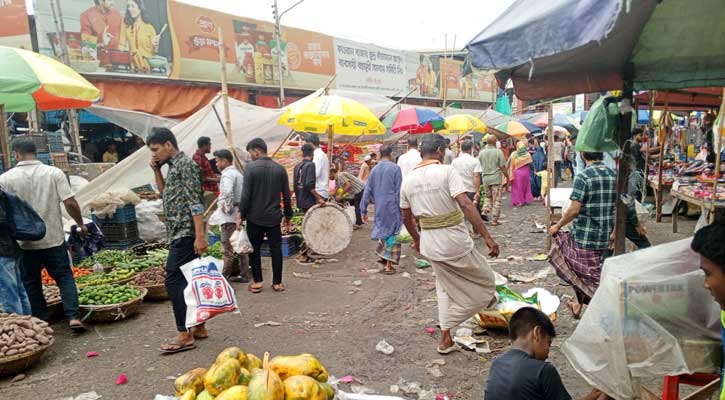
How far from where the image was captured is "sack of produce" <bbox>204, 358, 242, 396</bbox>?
255cm

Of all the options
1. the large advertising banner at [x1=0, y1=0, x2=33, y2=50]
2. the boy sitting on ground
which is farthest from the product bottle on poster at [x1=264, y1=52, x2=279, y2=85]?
the boy sitting on ground

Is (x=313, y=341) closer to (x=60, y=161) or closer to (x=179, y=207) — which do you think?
(x=179, y=207)

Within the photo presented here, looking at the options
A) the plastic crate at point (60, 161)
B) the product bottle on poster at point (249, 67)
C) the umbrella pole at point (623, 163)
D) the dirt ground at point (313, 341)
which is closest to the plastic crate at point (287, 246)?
the dirt ground at point (313, 341)

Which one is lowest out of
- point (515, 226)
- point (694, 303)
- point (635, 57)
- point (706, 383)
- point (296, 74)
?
point (515, 226)

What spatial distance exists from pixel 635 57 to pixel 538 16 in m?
1.71

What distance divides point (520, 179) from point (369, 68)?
9.40m

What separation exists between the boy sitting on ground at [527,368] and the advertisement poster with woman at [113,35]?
11.7m

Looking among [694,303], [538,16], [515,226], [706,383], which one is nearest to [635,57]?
[538,16]

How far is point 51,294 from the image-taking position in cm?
570

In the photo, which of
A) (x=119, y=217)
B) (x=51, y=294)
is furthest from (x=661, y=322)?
(x=119, y=217)

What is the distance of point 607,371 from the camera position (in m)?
2.58

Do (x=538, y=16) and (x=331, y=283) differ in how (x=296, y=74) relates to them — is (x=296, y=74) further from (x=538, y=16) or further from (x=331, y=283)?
→ (x=538, y=16)

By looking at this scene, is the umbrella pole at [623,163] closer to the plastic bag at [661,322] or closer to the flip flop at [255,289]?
the plastic bag at [661,322]

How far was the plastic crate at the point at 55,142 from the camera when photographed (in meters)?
9.39
